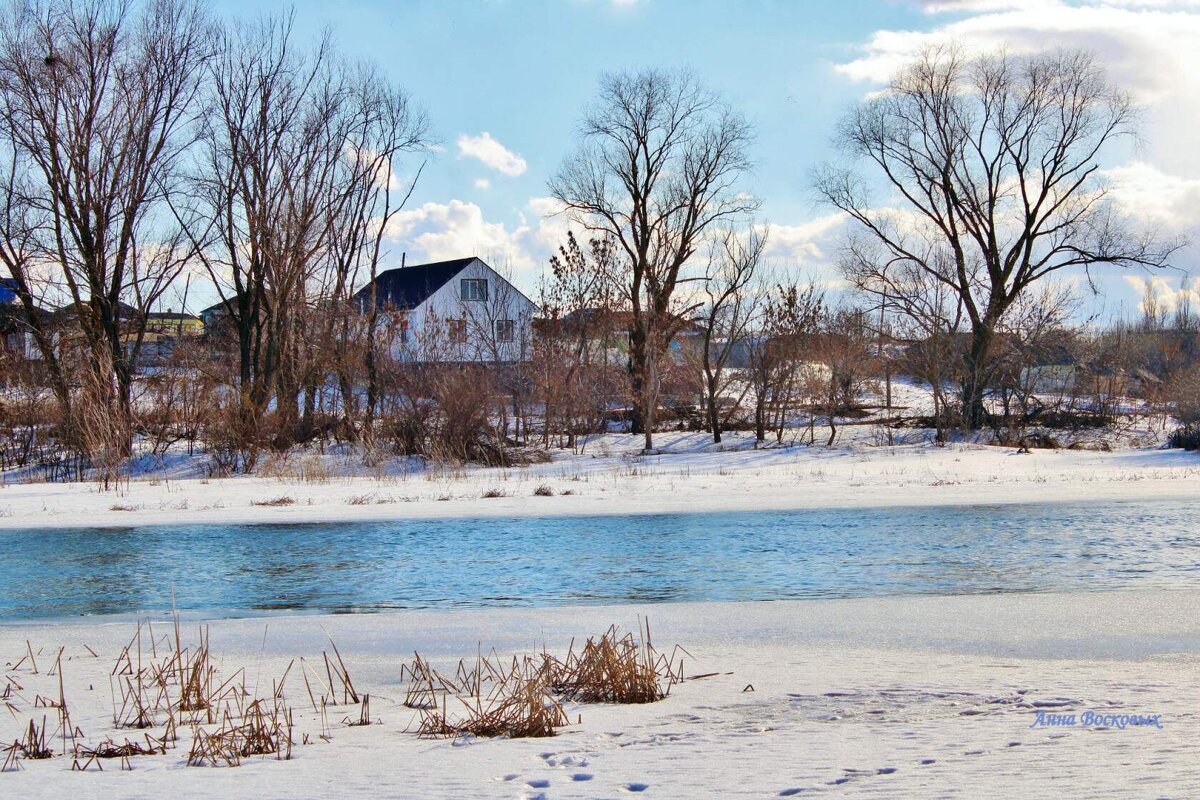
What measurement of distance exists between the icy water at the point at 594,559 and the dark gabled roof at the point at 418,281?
1700 inches

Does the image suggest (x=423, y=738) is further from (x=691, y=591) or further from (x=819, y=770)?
(x=691, y=591)

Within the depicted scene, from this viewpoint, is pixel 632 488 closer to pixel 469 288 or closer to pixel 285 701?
pixel 285 701

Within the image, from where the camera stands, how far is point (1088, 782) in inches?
155

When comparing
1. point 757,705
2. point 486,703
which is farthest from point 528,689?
point 757,705

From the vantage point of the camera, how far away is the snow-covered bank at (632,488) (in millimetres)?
17750

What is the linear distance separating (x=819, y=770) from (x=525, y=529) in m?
11.4

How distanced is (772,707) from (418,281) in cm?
5808

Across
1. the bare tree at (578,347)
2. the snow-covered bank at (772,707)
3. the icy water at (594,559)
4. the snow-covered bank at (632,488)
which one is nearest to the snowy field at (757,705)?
the snow-covered bank at (772,707)

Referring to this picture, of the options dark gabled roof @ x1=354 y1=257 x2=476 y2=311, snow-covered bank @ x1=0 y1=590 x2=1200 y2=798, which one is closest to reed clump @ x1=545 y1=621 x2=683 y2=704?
snow-covered bank @ x1=0 y1=590 x2=1200 y2=798

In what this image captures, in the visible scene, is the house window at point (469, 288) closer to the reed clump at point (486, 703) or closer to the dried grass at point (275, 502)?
the dried grass at point (275, 502)

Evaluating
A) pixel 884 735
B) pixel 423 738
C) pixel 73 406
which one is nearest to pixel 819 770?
pixel 884 735

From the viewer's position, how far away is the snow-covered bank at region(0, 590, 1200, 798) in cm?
413

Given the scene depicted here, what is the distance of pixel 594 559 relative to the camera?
12336 millimetres

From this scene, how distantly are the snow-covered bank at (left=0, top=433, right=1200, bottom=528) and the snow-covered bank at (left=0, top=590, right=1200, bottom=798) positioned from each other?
366 inches
